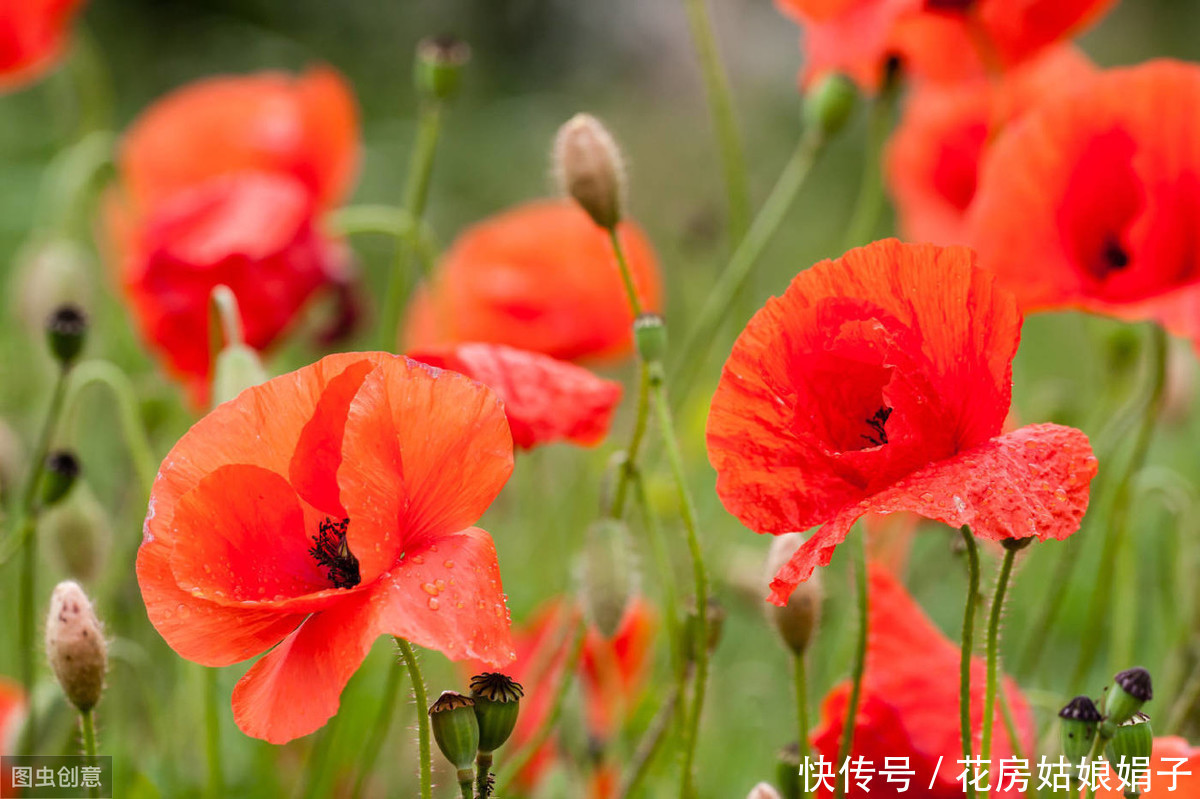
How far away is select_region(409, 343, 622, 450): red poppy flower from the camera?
795 mm

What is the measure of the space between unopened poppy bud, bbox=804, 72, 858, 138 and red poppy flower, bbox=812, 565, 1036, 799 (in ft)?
1.57

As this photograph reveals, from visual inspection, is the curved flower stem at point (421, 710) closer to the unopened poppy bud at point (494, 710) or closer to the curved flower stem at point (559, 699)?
the unopened poppy bud at point (494, 710)

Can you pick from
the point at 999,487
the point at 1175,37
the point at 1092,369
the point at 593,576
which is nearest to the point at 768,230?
the point at 593,576

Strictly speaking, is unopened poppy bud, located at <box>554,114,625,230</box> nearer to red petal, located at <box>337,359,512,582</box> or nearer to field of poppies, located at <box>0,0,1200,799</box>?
field of poppies, located at <box>0,0,1200,799</box>

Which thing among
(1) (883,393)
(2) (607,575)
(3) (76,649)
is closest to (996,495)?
(1) (883,393)

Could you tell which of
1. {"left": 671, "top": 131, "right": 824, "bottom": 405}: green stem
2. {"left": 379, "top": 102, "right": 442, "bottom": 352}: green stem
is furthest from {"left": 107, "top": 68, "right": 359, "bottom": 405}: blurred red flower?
{"left": 671, "top": 131, "right": 824, "bottom": 405}: green stem

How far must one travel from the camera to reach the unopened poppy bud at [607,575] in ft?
2.86

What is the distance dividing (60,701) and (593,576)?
1.48ft

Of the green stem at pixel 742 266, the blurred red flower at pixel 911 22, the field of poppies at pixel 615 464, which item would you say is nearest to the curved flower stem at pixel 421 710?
the field of poppies at pixel 615 464

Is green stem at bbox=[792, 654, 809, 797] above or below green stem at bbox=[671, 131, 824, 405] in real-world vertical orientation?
below

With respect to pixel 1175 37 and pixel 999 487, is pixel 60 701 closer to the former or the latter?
pixel 999 487

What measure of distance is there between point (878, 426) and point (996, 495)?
0.13 meters

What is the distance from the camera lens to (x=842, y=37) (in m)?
1.21

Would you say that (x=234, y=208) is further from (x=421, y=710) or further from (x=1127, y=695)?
(x=1127, y=695)
